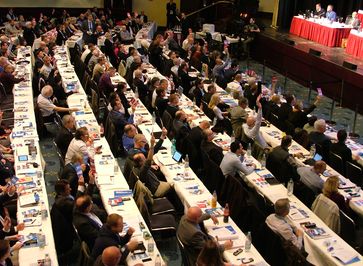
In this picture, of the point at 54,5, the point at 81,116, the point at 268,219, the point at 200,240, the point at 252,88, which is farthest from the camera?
the point at 54,5

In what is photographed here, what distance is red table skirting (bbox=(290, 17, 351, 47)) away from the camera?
18.2 meters

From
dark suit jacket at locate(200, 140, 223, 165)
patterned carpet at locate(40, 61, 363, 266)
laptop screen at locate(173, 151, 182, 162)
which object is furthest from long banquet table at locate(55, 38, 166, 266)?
dark suit jacket at locate(200, 140, 223, 165)

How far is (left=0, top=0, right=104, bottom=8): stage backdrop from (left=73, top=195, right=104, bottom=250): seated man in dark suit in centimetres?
2156

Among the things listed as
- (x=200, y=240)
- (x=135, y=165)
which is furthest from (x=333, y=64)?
(x=200, y=240)

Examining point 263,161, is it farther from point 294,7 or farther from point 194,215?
point 294,7

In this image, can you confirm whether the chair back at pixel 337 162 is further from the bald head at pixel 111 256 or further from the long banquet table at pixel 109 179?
the bald head at pixel 111 256

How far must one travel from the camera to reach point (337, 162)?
9219 millimetres

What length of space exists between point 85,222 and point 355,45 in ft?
44.3

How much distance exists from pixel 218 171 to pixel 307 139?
8.74 ft

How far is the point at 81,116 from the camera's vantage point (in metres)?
10.9

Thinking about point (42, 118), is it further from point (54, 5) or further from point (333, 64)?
point (54, 5)

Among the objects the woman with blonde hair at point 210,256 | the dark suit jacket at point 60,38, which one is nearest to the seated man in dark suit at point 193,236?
the woman with blonde hair at point 210,256

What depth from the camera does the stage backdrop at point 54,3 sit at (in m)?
25.3

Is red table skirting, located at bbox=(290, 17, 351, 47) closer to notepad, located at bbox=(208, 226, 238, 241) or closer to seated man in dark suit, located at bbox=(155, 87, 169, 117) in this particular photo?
seated man in dark suit, located at bbox=(155, 87, 169, 117)
